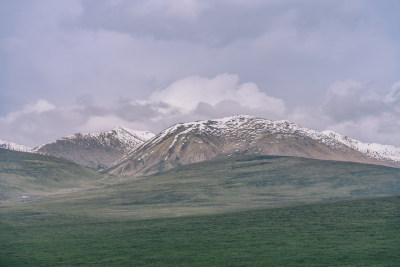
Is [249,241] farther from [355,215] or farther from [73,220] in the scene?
[73,220]

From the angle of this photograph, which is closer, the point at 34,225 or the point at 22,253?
the point at 22,253

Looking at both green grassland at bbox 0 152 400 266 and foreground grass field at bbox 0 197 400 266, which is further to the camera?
green grassland at bbox 0 152 400 266

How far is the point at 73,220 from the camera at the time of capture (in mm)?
160750

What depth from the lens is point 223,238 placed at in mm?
110625

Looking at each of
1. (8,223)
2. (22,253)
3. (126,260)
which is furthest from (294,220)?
(8,223)

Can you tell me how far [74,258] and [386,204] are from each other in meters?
103

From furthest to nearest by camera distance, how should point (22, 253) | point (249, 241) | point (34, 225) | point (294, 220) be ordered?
point (34, 225) → point (294, 220) → point (249, 241) → point (22, 253)

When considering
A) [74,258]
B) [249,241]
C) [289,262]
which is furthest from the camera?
[249,241]

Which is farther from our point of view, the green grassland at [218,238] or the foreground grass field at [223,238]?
the green grassland at [218,238]

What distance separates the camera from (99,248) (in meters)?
102

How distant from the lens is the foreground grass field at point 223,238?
86562 millimetres

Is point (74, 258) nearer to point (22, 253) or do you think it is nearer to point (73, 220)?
point (22, 253)

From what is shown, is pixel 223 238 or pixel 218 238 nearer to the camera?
pixel 223 238

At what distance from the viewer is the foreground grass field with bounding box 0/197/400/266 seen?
284ft
